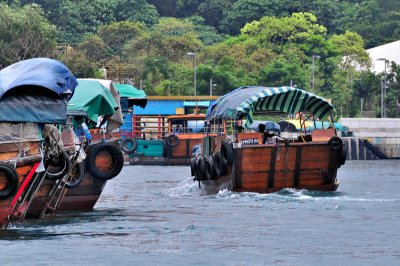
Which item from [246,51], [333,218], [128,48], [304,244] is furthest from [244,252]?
[246,51]

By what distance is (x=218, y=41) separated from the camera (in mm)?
118062

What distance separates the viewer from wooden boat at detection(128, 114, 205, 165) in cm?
6166

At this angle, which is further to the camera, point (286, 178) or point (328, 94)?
point (328, 94)

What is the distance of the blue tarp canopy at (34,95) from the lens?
73.2 ft

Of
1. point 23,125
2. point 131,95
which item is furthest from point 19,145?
point 131,95

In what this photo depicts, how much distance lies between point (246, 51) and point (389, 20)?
2360 centimetres

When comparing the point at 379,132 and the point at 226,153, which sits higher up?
the point at 226,153

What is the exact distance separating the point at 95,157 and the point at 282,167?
6029mm

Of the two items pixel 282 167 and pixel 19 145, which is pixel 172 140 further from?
pixel 19 145

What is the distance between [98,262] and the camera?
66.0 ft

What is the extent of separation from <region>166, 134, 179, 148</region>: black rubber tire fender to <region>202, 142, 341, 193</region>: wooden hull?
29782 mm

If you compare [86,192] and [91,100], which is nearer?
[91,100]

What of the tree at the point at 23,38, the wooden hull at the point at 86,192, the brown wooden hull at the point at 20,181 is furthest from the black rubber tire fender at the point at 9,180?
the tree at the point at 23,38

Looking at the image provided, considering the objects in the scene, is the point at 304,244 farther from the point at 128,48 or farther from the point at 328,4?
the point at 328,4
